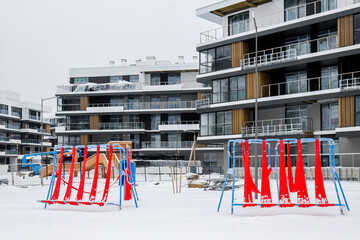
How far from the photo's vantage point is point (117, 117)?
7206 centimetres

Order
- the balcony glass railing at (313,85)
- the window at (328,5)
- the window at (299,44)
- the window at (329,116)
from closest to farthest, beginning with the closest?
the balcony glass railing at (313,85), the window at (328,5), the window at (329,116), the window at (299,44)

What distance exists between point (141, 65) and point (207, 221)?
6266 centimetres

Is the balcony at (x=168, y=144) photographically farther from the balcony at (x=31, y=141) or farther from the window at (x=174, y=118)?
the balcony at (x=31, y=141)

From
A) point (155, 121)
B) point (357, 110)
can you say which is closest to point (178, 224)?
point (357, 110)

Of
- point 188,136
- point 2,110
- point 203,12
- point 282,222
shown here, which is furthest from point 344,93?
point 2,110

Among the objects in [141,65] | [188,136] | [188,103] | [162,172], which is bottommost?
[162,172]

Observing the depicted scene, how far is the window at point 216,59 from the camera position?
44938mm

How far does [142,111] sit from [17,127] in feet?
113

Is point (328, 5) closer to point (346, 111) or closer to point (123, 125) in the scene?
point (346, 111)

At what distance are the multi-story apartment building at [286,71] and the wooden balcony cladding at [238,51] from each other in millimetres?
93

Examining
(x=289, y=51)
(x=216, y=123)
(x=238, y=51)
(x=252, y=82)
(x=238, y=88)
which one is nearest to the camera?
(x=289, y=51)

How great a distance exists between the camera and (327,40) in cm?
3884

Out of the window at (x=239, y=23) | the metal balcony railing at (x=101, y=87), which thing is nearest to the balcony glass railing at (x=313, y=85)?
the window at (x=239, y=23)

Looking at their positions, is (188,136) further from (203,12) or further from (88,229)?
(88,229)
